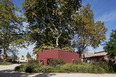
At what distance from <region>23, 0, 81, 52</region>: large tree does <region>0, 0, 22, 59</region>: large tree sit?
5684 mm

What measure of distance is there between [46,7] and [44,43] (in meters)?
8.23

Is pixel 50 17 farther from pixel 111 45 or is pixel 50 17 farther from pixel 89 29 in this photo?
pixel 111 45

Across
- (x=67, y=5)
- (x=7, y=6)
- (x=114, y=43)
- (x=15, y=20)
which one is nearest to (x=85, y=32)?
(x=67, y=5)

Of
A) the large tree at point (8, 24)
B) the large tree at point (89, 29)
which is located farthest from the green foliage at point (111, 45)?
the large tree at point (8, 24)

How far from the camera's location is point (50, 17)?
87.5 feet

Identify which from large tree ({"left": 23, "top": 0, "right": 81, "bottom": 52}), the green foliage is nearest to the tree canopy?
large tree ({"left": 23, "top": 0, "right": 81, "bottom": 52})

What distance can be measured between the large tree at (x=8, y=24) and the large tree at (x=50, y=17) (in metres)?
5.68

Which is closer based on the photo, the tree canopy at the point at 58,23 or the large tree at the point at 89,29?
the tree canopy at the point at 58,23

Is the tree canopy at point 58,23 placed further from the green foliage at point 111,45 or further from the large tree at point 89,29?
the green foliage at point 111,45

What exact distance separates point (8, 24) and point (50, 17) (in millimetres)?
14319

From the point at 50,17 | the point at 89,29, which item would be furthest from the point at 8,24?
the point at 89,29

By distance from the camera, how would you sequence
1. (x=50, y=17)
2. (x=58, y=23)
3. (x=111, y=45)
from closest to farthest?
(x=111, y=45) → (x=50, y=17) → (x=58, y=23)

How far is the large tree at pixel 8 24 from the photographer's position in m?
28.8

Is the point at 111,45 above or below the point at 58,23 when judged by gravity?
below
